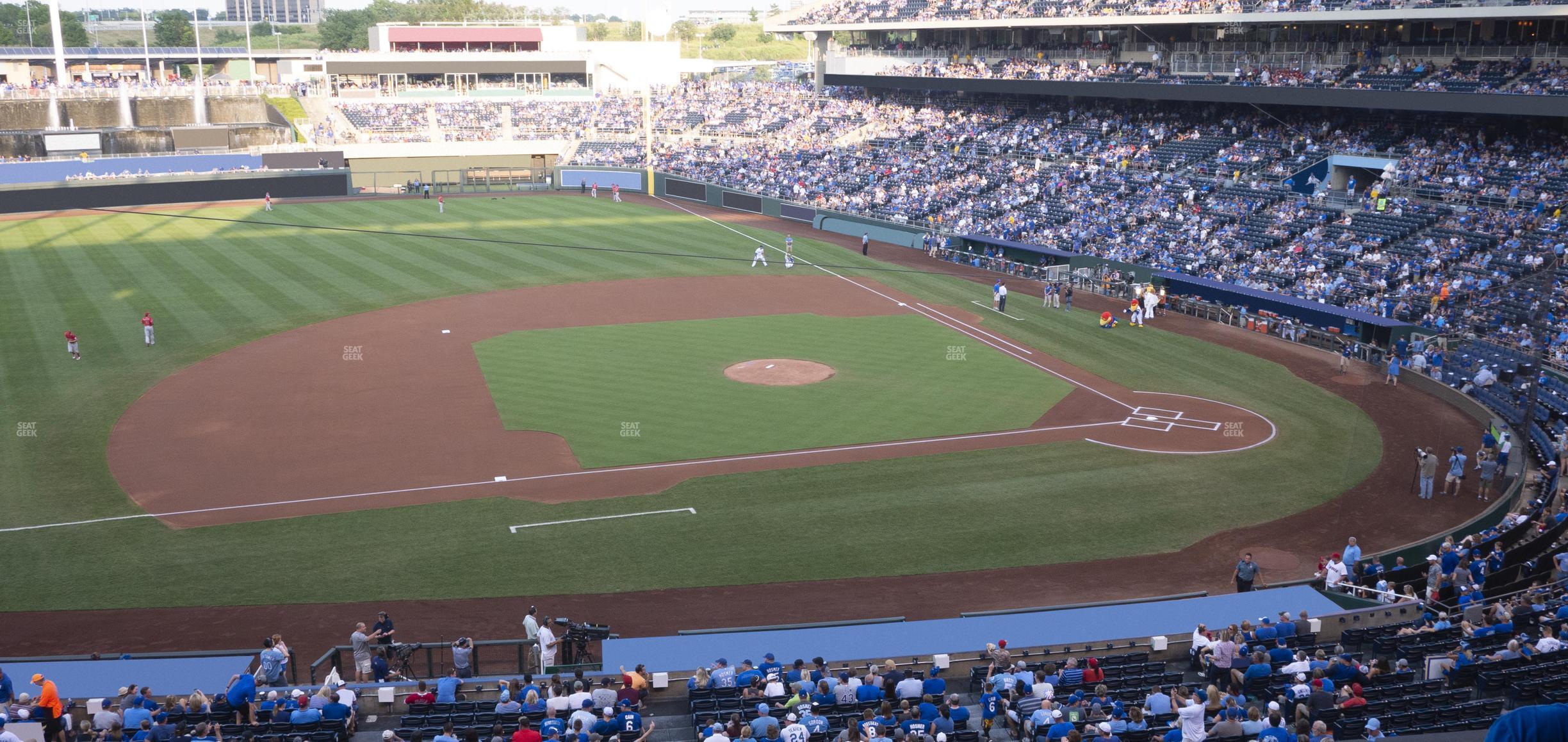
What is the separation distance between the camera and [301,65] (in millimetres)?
107938

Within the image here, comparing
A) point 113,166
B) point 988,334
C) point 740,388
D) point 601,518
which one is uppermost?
point 113,166

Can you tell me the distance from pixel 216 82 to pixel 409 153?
79.5 feet

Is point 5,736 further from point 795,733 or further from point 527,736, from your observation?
point 795,733

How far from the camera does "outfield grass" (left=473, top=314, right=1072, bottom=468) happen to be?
28.2m

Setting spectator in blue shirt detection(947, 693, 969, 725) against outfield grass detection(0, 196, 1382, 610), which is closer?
spectator in blue shirt detection(947, 693, 969, 725)

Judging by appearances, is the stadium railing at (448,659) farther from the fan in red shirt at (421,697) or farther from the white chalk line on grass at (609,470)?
the white chalk line on grass at (609,470)

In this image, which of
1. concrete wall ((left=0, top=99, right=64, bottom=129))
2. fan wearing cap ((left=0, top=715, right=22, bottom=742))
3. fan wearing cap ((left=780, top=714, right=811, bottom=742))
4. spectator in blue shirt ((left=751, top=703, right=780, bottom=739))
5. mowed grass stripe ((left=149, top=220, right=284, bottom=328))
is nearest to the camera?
fan wearing cap ((left=0, top=715, right=22, bottom=742))

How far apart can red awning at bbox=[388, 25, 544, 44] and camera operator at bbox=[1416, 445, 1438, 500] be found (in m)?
99.7

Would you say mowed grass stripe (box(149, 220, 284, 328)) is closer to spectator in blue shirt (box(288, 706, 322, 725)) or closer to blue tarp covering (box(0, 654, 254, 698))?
blue tarp covering (box(0, 654, 254, 698))

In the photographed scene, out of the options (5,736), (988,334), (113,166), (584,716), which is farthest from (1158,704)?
(113,166)

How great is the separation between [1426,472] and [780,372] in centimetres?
1681

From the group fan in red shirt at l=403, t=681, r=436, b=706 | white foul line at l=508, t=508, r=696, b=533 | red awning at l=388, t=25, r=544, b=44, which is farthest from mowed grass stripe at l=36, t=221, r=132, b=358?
A: red awning at l=388, t=25, r=544, b=44

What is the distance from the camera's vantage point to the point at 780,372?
33906mm

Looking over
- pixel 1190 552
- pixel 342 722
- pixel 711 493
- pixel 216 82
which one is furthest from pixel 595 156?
pixel 342 722
